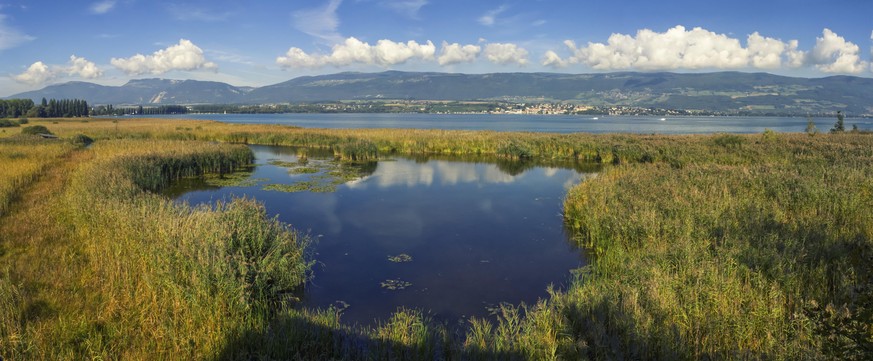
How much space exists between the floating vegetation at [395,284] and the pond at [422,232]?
0.12 ft

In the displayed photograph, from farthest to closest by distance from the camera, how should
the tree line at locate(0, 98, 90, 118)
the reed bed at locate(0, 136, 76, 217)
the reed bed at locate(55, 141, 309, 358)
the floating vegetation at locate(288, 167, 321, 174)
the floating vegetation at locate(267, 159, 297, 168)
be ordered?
the tree line at locate(0, 98, 90, 118)
the floating vegetation at locate(267, 159, 297, 168)
the floating vegetation at locate(288, 167, 321, 174)
the reed bed at locate(0, 136, 76, 217)
the reed bed at locate(55, 141, 309, 358)

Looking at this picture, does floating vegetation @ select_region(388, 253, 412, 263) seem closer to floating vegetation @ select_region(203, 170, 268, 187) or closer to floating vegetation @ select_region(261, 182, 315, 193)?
floating vegetation @ select_region(261, 182, 315, 193)

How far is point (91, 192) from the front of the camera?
595 inches

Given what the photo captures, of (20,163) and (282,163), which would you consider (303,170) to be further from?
(20,163)

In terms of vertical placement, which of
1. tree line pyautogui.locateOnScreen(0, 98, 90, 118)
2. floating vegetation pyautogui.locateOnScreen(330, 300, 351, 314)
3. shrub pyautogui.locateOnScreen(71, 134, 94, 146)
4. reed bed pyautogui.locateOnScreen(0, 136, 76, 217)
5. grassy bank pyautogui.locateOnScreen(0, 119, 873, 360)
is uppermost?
tree line pyautogui.locateOnScreen(0, 98, 90, 118)

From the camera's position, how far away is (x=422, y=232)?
17703 millimetres

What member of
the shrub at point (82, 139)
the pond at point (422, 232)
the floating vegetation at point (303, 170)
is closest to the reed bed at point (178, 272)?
the pond at point (422, 232)

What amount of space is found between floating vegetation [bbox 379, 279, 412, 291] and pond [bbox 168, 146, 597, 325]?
0.12 feet

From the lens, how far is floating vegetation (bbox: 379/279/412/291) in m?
12.0

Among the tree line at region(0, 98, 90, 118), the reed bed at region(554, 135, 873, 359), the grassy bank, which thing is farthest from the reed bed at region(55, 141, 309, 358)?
the tree line at region(0, 98, 90, 118)

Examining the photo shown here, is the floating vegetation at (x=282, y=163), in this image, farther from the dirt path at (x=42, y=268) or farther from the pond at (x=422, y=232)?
the dirt path at (x=42, y=268)

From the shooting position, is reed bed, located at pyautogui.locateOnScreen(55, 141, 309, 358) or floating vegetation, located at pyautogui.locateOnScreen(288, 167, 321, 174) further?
floating vegetation, located at pyautogui.locateOnScreen(288, 167, 321, 174)

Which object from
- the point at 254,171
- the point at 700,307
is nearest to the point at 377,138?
the point at 254,171

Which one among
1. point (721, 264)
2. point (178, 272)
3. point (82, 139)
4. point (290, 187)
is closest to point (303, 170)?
point (290, 187)
